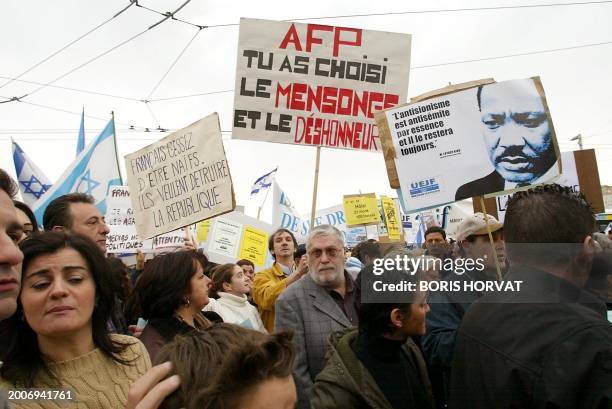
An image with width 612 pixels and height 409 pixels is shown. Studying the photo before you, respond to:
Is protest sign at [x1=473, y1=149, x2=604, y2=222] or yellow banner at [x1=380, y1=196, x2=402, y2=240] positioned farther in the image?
yellow banner at [x1=380, y1=196, x2=402, y2=240]

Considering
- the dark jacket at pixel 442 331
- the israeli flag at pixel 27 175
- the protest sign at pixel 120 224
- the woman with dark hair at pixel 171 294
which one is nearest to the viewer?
the dark jacket at pixel 442 331

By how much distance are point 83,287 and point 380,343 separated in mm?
1264

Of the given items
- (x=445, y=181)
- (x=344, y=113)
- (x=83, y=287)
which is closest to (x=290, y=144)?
(x=344, y=113)

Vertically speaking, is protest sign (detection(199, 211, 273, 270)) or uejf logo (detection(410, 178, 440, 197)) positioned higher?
uejf logo (detection(410, 178, 440, 197))

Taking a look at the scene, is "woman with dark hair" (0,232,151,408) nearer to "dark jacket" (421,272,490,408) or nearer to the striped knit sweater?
the striped knit sweater

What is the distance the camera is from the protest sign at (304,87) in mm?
4723

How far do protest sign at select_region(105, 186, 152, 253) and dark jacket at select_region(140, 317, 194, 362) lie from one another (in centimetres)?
Result: 407

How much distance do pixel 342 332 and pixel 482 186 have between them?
138 centimetres

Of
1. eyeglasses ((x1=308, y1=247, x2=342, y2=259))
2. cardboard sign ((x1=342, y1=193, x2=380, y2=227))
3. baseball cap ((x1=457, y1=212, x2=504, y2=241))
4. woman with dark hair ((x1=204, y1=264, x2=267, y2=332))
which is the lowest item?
woman with dark hair ((x1=204, y1=264, x2=267, y2=332))

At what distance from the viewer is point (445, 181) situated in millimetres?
3467

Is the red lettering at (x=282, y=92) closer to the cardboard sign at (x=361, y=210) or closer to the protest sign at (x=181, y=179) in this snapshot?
the protest sign at (x=181, y=179)

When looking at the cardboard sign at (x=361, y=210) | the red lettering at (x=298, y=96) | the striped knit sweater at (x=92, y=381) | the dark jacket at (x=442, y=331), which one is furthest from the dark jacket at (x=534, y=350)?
the cardboard sign at (x=361, y=210)

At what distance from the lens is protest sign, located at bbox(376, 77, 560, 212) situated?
131 inches

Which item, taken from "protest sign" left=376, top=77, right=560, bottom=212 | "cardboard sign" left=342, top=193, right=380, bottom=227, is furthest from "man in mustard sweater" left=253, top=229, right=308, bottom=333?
"cardboard sign" left=342, top=193, right=380, bottom=227
